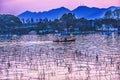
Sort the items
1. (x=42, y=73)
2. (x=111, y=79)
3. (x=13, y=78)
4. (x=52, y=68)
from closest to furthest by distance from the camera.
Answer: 1. (x=111, y=79)
2. (x=13, y=78)
3. (x=42, y=73)
4. (x=52, y=68)

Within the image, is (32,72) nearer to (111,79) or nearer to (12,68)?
(12,68)

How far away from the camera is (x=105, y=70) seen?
1598 inches

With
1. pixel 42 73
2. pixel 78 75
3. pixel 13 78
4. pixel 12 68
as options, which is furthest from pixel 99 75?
pixel 12 68

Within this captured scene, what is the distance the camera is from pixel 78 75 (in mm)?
37500

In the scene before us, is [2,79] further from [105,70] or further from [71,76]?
[105,70]

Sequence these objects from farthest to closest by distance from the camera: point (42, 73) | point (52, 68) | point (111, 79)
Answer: point (52, 68), point (42, 73), point (111, 79)

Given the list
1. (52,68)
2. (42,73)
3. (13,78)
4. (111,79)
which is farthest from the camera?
(52,68)

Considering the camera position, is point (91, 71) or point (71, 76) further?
point (91, 71)

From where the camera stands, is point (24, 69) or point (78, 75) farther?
point (24, 69)

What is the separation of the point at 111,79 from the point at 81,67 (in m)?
10.2

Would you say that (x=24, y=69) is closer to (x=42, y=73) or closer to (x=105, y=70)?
(x=42, y=73)

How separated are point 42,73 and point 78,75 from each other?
403cm

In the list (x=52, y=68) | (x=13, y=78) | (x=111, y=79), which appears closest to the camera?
(x=111, y=79)

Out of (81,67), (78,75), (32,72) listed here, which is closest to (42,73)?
(32,72)
